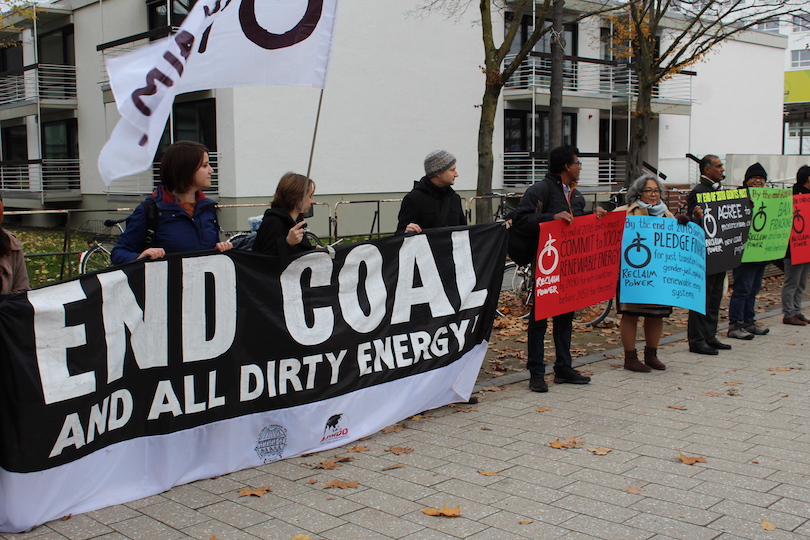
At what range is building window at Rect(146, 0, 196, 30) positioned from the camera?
23531mm

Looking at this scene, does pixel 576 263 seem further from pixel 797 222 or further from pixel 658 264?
pixel 797 222

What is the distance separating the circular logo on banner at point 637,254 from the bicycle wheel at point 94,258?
821 cm

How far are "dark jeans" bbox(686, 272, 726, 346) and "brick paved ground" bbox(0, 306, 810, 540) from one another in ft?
5.77

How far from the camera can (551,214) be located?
269 inches

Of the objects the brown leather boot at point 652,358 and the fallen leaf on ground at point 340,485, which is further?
the brown leather boot at point 652,358

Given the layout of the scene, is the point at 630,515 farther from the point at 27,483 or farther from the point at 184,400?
the point at 27,483

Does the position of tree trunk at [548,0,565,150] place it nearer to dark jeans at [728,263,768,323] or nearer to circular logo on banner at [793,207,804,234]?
circular logo on banner at [793,207,804,234]

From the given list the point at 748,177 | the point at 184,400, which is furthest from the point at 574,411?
the point at 748,177

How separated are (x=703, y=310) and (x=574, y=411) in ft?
8.04

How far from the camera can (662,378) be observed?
7.25m

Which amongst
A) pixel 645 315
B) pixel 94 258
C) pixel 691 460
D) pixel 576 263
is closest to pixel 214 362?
pixel 691 460

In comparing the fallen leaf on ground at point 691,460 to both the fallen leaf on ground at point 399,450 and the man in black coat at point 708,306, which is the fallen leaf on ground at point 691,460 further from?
the man in black coat at point 708,306

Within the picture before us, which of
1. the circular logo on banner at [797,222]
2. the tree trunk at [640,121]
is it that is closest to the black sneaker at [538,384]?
the circular logo on banner at [797,222]

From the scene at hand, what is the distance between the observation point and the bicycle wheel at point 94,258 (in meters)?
12.2
